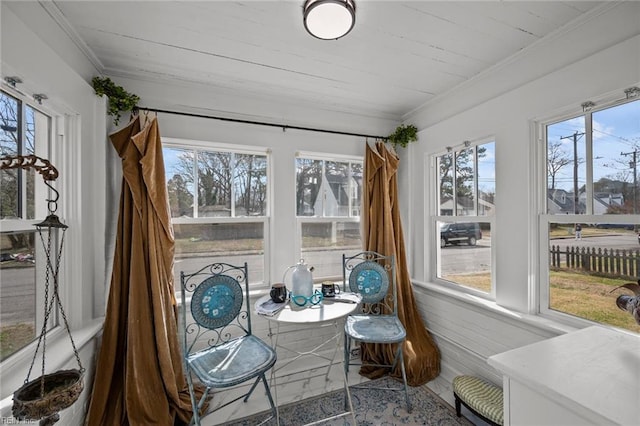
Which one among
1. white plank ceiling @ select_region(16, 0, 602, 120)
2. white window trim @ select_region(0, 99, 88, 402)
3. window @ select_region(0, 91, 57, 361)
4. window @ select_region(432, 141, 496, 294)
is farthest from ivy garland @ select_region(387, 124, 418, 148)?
window @ select_region(0, 91, 57, 361)

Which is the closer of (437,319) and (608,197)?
(608,197)

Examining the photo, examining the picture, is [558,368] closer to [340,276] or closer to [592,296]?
[592,296]

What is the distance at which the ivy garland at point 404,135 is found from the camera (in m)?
2.82

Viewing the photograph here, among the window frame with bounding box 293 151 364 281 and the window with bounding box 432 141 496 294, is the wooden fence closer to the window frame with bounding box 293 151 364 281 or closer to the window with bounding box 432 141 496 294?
the window with bounding box 432 141 496 294

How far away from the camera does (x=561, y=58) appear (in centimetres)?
170

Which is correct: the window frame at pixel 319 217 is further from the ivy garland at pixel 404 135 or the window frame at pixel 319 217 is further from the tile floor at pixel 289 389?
the tile floor at pixel 289 389

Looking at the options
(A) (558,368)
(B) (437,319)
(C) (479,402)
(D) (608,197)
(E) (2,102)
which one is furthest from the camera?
(B) (437,319)

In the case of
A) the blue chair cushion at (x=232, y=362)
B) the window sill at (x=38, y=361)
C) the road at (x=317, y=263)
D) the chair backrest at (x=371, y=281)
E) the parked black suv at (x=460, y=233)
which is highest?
the parked black suv at (x=460, y=233)

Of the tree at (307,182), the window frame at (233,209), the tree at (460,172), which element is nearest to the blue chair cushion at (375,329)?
the window frame at (233,209)

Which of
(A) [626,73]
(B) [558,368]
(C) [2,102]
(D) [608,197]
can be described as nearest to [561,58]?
(A) [626,73]

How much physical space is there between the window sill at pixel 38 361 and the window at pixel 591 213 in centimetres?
278

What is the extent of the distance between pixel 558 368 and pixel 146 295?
2169mm

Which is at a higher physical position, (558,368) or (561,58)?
(561,58)

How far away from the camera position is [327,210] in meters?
2.86
